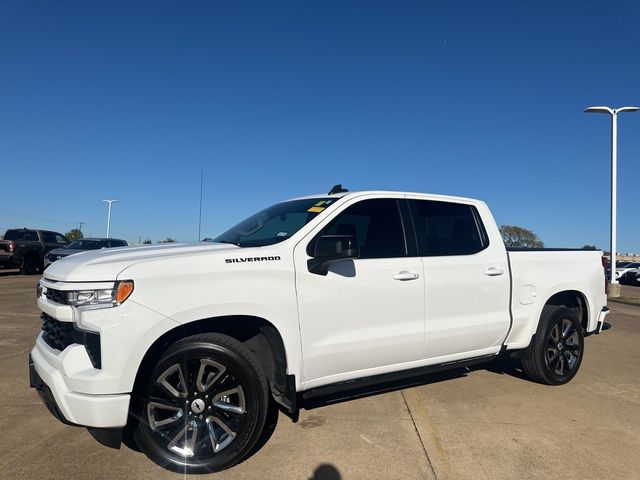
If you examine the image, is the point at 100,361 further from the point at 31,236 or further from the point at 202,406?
the point at 31,236

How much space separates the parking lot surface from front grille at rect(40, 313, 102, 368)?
2.69 ft

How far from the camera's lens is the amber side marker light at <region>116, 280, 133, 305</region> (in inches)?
112

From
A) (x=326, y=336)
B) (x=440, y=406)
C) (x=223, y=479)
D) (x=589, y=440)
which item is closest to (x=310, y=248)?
(x=326, y=336)

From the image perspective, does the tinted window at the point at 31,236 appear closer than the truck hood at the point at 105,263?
No

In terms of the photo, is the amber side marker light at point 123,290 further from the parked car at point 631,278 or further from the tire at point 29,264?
the parked car at point 631,278

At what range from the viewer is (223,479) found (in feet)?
9.97

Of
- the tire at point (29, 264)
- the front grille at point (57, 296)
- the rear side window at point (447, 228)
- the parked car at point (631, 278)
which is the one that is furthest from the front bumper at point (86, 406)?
the parked car at point (631, 278)

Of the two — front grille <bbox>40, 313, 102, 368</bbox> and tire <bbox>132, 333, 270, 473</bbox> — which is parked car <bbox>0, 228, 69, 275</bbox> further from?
tire <bbox>132, 333, 270, 473</bbox>

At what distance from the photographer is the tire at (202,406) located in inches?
119

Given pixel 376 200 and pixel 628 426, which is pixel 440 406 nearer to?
pixel 628 426

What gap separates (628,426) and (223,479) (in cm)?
342

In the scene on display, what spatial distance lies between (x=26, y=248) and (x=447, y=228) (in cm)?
1948

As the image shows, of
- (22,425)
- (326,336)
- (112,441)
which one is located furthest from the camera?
(22,425)

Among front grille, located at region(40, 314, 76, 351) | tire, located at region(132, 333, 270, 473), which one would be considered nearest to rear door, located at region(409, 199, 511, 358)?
tire, located at region(132, 333, 270, 473)
